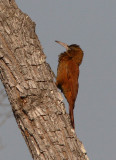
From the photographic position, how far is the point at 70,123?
4.70 metres

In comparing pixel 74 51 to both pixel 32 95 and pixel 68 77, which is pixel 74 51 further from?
pixel 32 95

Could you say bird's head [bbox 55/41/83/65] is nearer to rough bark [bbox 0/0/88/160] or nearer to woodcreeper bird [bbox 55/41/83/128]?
woodcreeper bird [bbox 55/41/83/128]

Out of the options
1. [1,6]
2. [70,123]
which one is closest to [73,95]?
[70,123]

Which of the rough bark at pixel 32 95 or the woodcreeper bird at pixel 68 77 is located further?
the woodcreeper bird at pixel 68 77

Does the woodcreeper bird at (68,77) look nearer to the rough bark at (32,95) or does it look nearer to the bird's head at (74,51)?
the bird's head at (74,51)

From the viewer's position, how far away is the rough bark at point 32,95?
14.4ft

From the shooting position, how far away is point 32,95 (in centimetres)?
452

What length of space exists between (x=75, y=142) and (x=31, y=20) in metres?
1.92

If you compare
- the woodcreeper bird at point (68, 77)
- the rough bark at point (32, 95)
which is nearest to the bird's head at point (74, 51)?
the woodcreeper bird at point (68, 77)

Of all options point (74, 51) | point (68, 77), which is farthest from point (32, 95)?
point (74, 51)

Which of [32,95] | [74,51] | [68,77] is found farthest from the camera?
[74,51]

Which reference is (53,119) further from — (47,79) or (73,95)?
(73,95)

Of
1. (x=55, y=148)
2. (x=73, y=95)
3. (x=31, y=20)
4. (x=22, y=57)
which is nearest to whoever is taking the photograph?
(x=55, y=148)

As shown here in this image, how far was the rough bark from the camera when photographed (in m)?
4.38
